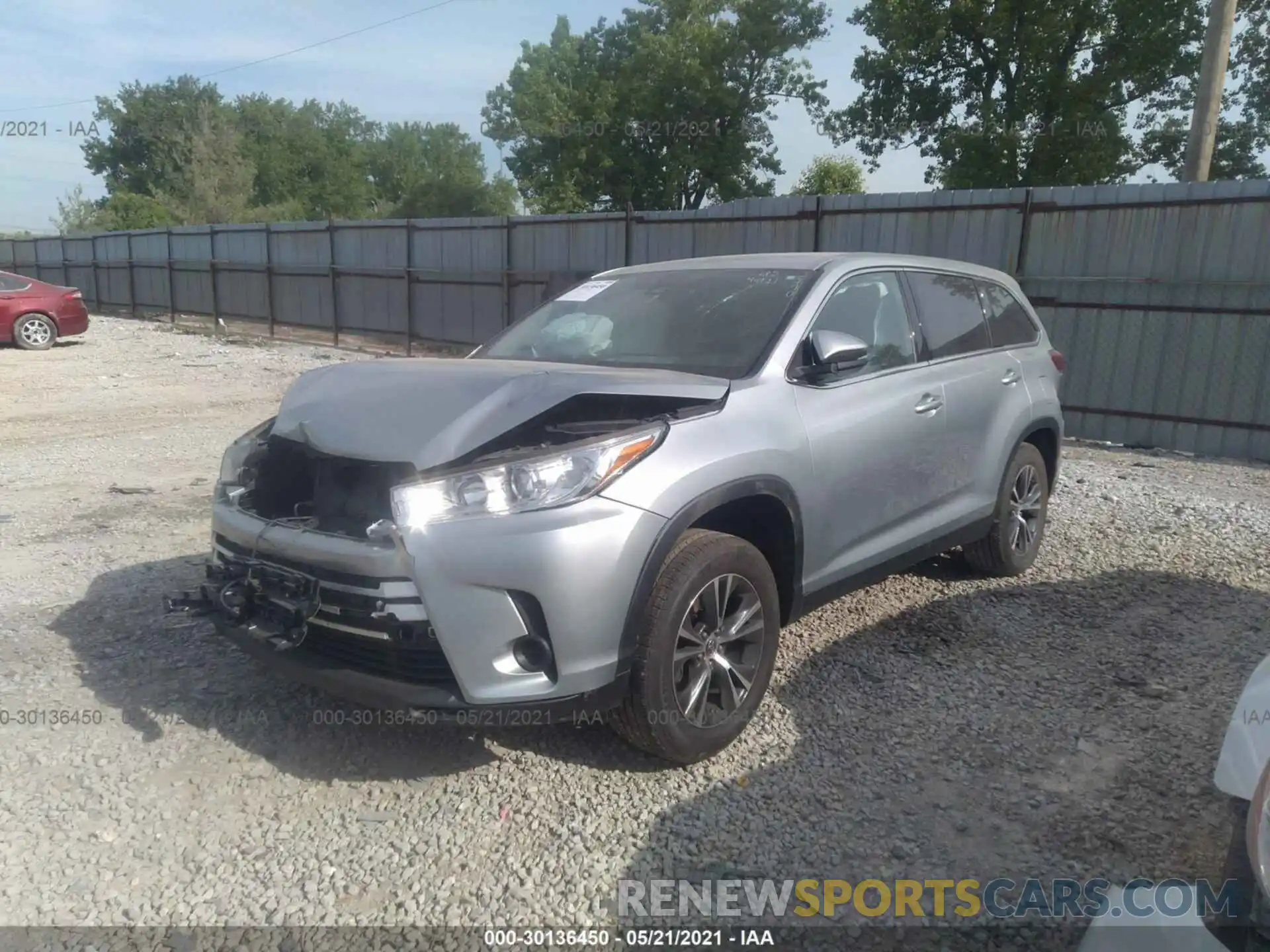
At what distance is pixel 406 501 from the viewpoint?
2.79 metres

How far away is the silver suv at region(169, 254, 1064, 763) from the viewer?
277cm

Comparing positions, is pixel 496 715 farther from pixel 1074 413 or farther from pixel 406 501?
pixel 1074 413

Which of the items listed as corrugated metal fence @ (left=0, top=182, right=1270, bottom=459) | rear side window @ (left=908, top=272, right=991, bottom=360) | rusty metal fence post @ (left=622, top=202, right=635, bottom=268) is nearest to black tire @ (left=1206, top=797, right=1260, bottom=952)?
rear side window @ (left=908, top=272, right=991, bottom=360)

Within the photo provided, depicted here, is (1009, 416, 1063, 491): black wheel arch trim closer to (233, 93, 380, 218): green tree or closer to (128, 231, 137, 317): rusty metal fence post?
(128, 231, 137, 317): rusty metal fence post

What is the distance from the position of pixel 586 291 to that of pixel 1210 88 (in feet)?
31.8

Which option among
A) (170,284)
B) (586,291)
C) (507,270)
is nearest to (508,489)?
(586,291)

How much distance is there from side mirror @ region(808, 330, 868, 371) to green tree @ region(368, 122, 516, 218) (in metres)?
48.9

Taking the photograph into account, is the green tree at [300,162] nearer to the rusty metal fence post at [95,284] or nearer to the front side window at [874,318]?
the rusty metal fence post at [95,284]

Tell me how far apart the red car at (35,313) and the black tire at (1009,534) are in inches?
707

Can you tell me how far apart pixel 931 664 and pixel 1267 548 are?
3.14 meters

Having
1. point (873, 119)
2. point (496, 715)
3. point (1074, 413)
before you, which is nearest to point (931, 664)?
point (496, 715)

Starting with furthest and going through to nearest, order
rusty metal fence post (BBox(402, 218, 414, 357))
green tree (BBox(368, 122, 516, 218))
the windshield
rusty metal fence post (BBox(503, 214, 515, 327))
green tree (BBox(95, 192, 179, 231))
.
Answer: green tree (BBox(368, 122, 516, 218)) → green tree (BBox(95, 192, 179, 231)) → rusty metal fence post (BBox(402, 218, 414, 357)) → rusty metal fence post (BBox(503, 214, 515, 327)) → the windshield

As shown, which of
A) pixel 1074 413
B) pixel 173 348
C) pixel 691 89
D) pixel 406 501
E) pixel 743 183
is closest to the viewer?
pixel 406 501

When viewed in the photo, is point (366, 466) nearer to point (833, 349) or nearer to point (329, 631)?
point (329, 631)
